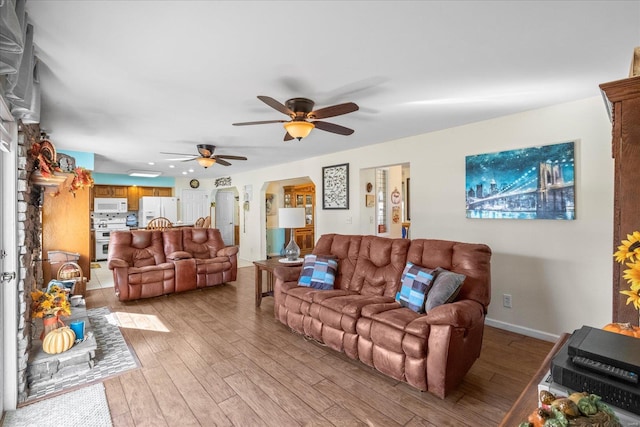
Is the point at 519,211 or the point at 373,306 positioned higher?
the point at 519,211

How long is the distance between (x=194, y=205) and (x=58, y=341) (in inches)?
284

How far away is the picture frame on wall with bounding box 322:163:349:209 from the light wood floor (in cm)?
246

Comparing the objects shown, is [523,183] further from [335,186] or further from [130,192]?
[130,192]

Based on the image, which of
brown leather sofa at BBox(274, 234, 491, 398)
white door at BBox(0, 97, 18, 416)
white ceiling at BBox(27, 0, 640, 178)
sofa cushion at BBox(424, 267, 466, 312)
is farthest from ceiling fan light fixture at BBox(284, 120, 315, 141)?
white door at BBox(0, 97, 18, 416)

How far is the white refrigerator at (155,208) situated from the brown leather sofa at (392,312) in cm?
653

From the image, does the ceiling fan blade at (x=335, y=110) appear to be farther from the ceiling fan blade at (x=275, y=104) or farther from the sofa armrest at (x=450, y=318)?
the sofa armrest at (x=450, y=318)

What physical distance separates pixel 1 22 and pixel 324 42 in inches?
55.6

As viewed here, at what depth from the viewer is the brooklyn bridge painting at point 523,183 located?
9.57 ft

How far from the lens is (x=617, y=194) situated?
1.25 m

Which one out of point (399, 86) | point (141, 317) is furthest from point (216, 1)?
point (141, 317)

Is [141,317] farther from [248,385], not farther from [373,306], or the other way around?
[373,306]

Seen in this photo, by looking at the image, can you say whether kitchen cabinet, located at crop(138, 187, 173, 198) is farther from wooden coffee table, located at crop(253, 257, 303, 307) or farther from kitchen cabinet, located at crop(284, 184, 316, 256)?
wooden coffee table, located at crop(253, 257, 303, 307)

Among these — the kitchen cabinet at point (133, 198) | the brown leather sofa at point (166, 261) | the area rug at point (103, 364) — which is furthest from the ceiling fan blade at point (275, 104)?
the kitchen cabinet at point (133, 198)

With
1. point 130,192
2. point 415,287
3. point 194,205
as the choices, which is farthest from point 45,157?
point 194,205
